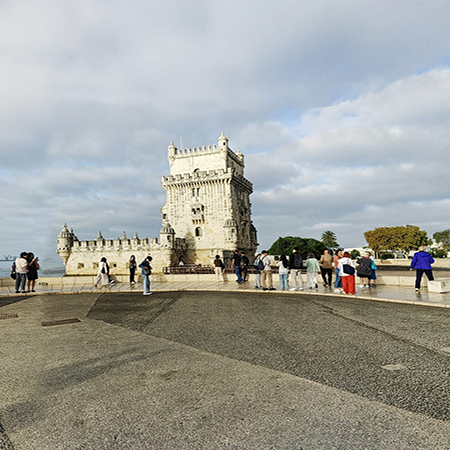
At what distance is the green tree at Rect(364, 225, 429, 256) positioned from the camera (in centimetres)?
6606

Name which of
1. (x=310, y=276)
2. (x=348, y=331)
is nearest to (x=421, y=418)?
(x=348, y=331)

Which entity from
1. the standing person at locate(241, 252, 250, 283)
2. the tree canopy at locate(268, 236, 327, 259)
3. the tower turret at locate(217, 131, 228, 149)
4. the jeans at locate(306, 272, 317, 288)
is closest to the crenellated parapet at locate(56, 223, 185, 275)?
the tower turret at locate(217, 131, 228, 149)

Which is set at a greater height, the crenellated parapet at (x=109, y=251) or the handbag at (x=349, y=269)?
the crenellated parapet at (x=109, y=251)

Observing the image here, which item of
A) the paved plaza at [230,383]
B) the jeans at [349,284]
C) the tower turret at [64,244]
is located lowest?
the paved plaza at [230,383]

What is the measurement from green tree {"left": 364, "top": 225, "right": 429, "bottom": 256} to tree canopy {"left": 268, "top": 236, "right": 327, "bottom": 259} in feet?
33.4

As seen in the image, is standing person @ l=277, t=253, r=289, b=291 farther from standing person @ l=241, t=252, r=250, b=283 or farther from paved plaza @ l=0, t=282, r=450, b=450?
paved plaza @ l=0, t=282, r=450, b=450

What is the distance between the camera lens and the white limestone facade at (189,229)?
40688mm

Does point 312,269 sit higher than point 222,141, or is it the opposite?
point 222,141

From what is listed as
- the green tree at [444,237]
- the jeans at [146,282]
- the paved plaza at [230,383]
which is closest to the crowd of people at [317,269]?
the paved plaza at [230,383]

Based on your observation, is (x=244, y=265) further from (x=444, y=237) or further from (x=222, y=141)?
(x=444, y=237)

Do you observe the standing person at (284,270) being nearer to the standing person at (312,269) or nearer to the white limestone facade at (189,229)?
the standing person at (312,269)

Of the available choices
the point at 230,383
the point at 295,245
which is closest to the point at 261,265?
the point at 230,383

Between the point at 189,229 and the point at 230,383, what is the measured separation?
38857mm

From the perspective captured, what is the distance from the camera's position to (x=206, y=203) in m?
42.8
